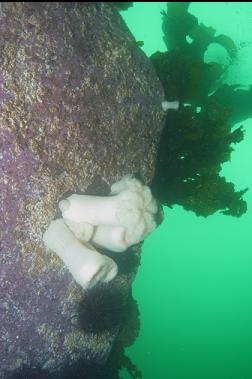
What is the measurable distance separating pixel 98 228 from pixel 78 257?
392 millimetres

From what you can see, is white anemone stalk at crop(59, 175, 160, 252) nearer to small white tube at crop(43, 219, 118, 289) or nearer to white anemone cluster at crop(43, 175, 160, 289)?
white anemone cluster at crop(43, 175, 160, 289)

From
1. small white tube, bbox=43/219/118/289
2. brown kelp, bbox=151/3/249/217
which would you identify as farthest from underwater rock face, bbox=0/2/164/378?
brown kelp, bbox=151/3/249/217

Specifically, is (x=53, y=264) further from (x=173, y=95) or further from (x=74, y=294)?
(x=173, y=95)

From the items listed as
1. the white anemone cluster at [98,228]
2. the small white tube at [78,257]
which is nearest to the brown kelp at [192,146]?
the white anemone cluster at [98,228]

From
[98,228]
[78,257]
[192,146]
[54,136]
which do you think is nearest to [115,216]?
[98,228]

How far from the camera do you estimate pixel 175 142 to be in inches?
203

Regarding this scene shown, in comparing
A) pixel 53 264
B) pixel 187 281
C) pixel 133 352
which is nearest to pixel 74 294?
pixel 53 264

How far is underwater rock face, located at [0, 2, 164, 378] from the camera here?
111 inches

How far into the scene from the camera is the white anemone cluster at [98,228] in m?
2.96

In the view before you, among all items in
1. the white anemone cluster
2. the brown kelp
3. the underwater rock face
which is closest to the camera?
the underwater rock face

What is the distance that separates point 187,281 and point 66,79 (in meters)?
95.8

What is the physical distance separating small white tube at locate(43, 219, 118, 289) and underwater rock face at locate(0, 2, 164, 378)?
110 millimetres

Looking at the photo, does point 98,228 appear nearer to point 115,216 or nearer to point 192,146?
point 115,216

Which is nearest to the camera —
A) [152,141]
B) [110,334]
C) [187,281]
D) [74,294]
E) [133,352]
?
[74,294]
